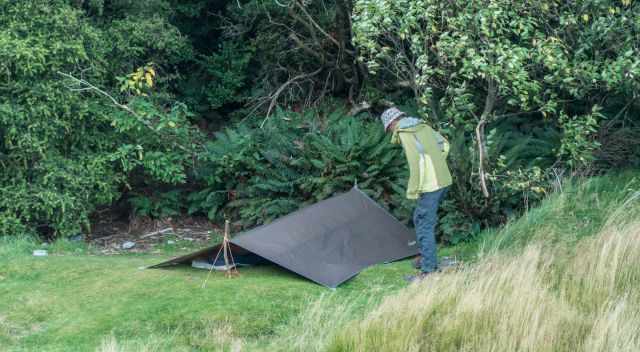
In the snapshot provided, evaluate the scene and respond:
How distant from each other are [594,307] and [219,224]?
23.9 feet

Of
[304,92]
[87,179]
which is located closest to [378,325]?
[87,179]

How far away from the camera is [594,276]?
7582 mm

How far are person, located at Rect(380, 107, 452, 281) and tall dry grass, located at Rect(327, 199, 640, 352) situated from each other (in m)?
0.68

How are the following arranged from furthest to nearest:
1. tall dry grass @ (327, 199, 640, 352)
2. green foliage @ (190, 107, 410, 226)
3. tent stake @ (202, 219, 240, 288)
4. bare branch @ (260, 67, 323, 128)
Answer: bare branch @ (260, 67, 323, 128) → green foliage @ (190, 107, 410, 226) → tent stake @ (202, 219, 240, 288) → tall dry grass @ (327, 199, 640, 352)

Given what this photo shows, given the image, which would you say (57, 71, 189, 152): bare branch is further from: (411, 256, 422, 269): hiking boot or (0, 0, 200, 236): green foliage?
(411, 256, 422, 269): hiking boot

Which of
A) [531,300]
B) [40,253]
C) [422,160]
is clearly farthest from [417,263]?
[40,253]


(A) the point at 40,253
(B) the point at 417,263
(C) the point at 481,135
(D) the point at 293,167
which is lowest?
(B) the point at 417,263

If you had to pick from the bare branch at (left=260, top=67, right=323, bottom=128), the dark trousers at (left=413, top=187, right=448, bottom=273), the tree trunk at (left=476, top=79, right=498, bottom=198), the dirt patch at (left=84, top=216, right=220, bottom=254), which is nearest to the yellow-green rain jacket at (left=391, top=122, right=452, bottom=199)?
the dark trousers at (left=413, top=187, right=448, bottom=273)

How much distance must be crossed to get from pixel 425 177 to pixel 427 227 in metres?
0.53

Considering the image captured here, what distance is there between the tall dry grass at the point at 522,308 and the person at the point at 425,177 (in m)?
0.68

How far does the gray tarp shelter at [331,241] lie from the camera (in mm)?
8594

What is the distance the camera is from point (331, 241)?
9.15 m

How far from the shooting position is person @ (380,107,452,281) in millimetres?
8633

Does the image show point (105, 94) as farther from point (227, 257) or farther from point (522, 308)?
point (522, 308)
